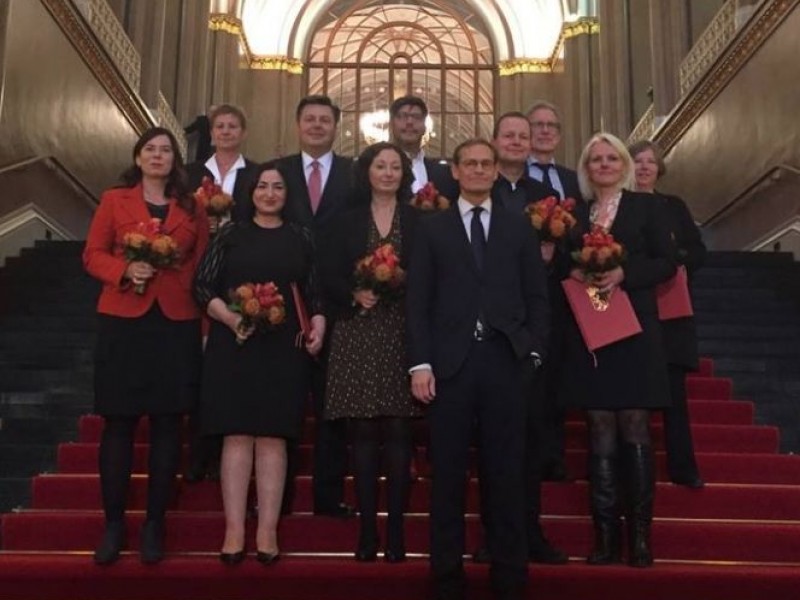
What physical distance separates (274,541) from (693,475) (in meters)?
1.77

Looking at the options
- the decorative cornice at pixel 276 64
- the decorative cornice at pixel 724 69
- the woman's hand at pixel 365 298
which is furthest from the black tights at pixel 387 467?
the decorative cornice at pixel 276 64

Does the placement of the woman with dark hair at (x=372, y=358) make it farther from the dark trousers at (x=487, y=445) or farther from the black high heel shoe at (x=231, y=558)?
the black high heel shoe at (x=231, y=558)

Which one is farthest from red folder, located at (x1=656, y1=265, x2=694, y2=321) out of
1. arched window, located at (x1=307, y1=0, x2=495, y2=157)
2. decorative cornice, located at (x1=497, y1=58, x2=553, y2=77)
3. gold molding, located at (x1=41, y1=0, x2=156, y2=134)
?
arched window, located at (x1=307, y1=0, x2=495, y2=157)

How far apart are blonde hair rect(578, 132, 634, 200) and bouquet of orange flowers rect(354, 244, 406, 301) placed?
0.89 m

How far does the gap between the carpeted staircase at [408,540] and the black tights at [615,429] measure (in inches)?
16.6

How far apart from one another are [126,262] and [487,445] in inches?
55.5

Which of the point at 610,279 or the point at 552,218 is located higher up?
the point at 552,218

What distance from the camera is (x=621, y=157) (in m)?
3.59

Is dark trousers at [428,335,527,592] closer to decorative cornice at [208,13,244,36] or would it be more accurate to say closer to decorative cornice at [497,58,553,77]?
decorative cornice at [208,13,244,36]

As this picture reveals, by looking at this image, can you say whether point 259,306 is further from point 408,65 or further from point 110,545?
point 408,65

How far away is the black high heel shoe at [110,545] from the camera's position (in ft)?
10.7

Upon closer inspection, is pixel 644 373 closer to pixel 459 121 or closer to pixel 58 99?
pixel 58 99

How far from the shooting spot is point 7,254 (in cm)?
796

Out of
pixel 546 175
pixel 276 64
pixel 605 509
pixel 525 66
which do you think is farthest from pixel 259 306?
pixel 525 66
